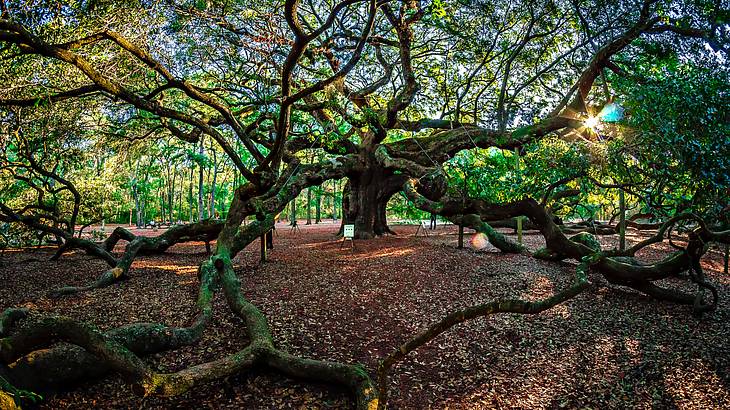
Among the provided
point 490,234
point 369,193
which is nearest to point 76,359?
point 490,234

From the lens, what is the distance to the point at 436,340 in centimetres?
507

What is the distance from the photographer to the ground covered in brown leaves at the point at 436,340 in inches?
154

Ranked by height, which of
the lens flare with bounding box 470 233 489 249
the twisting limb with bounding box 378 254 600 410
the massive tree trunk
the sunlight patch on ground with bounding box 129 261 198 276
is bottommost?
the sunlight patch on ground with bounding box 129 261 198 276

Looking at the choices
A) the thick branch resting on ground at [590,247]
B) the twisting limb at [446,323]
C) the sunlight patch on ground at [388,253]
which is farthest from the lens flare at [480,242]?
the twisting limb at [446,323]

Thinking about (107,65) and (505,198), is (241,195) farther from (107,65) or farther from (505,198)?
(505,198)

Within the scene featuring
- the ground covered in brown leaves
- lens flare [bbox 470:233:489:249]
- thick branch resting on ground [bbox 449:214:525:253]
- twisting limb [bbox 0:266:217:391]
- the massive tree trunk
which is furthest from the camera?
the massive tree trunk

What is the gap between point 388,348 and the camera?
4801 mm

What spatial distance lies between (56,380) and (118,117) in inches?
286

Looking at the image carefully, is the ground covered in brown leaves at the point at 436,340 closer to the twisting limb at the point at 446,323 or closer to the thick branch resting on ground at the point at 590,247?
the thick branch resting on ground at the point at 590,247

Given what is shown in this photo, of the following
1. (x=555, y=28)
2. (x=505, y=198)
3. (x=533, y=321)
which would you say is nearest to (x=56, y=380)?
(x=533, y=321)

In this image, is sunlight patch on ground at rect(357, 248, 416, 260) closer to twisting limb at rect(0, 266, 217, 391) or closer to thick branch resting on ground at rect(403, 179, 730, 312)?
thick branch resting on ground at rect(403, 179, 730, 312)

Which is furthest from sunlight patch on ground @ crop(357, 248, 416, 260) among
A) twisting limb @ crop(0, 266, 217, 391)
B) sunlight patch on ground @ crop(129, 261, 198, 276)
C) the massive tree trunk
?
twisting limb @ crop(0, 266, 217, 391)

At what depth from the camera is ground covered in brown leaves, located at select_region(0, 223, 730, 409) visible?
3904 millimetres

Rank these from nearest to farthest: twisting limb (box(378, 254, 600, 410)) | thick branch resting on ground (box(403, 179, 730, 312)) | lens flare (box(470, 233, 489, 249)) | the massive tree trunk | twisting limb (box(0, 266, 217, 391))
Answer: twisting limb (box(378, 254, 600, 410))
twisting limb (box(0, 266, 217, 391))
thick branch resting on ground (box(403, 179, 730, 312))
lens flare (box(470, 233, 489, 249))
the massive tree trunk
